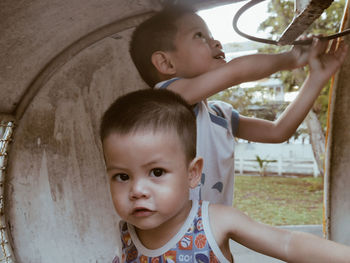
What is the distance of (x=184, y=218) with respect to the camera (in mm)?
1108

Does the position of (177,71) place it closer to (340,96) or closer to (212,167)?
(212,167)

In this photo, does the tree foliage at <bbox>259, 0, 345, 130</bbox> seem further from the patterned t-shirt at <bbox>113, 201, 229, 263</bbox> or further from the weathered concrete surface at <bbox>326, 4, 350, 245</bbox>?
the patterned t-shirt at <bbox>113, 201, 229, 263</bbox>

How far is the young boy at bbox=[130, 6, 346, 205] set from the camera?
4.31 feet

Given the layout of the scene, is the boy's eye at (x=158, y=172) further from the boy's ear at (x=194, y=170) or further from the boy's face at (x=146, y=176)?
the boy's ear at (x=194, y=170)

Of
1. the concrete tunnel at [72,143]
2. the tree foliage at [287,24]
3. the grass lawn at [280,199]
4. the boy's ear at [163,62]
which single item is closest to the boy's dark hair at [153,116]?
the boy's ear at [163,62]

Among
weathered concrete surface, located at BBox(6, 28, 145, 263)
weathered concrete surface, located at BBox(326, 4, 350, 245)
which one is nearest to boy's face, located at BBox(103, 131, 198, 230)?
weathered concrete surface, located at BBox(6, 28, 145, 263)

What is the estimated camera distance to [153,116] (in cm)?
104

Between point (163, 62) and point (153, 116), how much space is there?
48 centimetres

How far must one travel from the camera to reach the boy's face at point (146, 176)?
982mm

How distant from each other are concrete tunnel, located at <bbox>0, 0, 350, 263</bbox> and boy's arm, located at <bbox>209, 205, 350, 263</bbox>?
902 millimetres

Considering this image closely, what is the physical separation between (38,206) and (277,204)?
6.58 metres

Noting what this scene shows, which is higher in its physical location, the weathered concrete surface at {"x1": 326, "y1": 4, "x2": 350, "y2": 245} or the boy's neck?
the weathered concrete surface at {"x1": 326, "y1": 4, "x2": 350, "y2": 245}

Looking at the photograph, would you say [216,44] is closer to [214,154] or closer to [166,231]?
[214,154]

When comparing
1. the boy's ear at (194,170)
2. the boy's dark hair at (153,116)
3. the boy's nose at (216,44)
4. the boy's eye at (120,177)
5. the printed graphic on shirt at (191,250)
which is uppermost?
the boy's nose at (216,44)
